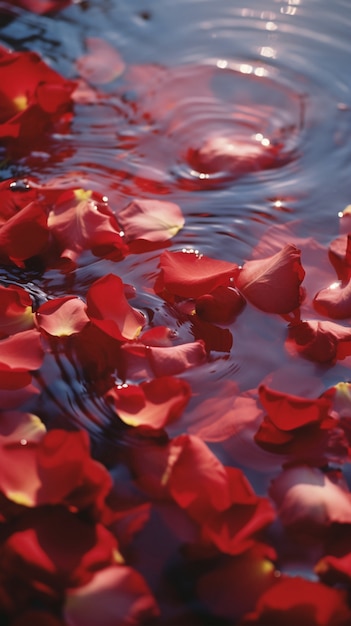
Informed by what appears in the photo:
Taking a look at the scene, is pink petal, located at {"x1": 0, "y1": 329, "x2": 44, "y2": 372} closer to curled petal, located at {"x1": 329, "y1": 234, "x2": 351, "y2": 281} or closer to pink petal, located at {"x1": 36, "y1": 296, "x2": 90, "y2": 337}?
pink petal, located at {"x1": 36, "y1": 296, "x2": 90, "y2": 337}

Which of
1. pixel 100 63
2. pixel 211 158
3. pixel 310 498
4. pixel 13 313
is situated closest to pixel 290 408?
pixel 310 498

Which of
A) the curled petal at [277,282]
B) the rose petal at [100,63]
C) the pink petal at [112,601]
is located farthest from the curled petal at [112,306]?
the rose petal at [100,63]

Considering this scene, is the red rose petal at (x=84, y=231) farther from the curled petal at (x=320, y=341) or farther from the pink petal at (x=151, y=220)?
the curled petal at (x=320, y=341)

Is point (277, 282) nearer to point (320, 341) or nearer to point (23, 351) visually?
point (320, 341)

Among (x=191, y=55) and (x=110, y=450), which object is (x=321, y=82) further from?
(x=110, y=450)

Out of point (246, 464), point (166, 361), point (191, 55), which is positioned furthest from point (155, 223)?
point (191, 55)

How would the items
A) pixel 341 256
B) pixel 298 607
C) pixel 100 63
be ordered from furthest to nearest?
1. pixel 100 63
2. pixel 341 256
3. pixel 298 607
